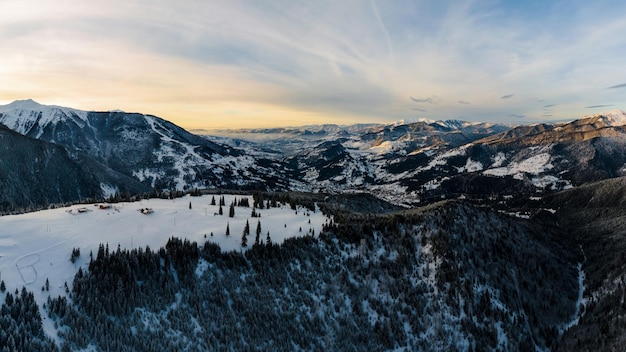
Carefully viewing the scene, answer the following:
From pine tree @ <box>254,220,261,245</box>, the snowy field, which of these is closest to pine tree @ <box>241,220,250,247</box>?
the snowy field

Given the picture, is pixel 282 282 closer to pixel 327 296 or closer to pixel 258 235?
pixel 327 296

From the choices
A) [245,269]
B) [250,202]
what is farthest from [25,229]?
[250,202]

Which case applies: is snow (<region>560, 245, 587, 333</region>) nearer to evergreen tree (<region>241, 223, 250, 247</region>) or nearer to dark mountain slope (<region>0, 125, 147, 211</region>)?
evergreen tree (<region>241, 223, 250, 247</region>)

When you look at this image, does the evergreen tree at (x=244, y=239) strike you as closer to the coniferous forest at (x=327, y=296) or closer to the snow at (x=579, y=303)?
the coniferous forest at (x=327, y=296)

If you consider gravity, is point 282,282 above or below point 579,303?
above

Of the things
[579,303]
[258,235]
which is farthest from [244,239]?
[579,303]

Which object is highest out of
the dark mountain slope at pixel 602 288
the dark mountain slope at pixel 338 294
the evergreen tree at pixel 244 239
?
the evergreen tree at pixel 244 239

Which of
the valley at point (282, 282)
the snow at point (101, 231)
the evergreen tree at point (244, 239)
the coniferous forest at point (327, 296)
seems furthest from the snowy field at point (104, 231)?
the coniferous forest at point (327, 296)
